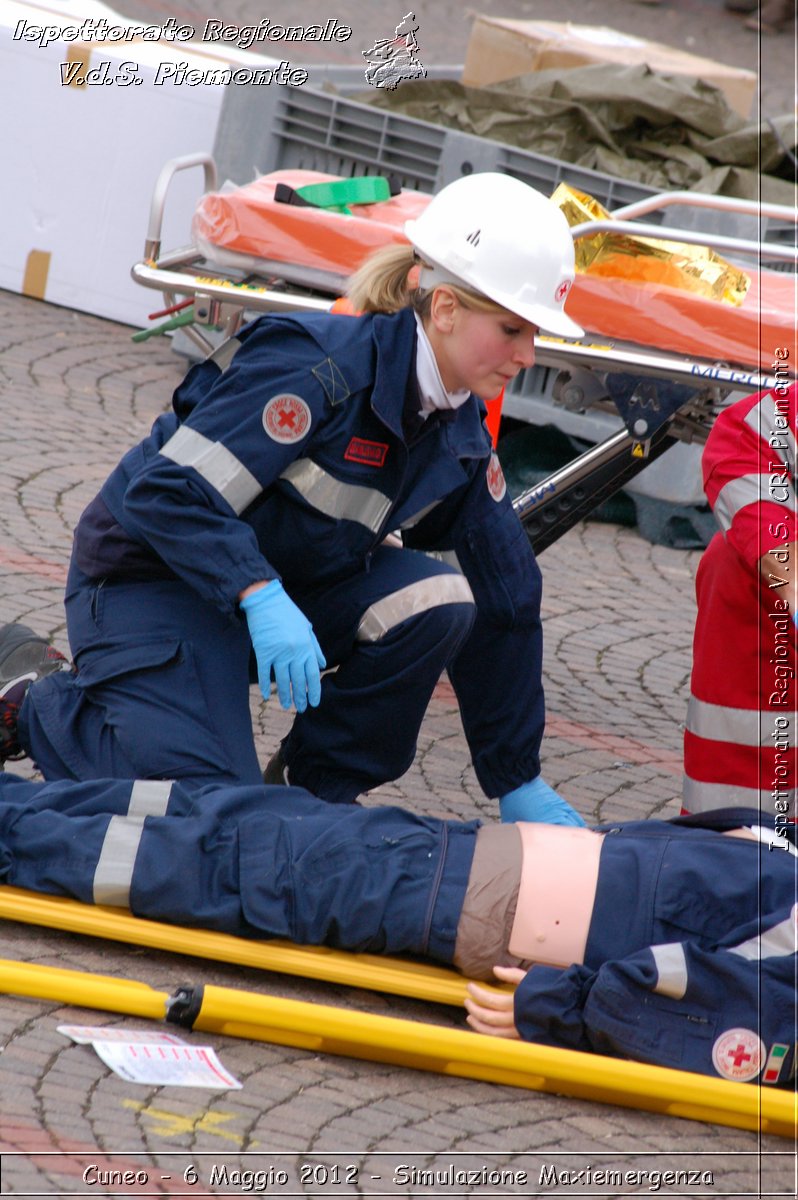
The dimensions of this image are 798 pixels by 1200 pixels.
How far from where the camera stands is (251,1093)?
2451 mm

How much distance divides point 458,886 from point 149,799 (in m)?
0.58

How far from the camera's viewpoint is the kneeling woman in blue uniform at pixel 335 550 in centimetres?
300

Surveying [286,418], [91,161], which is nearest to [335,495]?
[286,418]

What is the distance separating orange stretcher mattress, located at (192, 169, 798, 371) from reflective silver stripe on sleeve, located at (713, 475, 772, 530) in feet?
2.59

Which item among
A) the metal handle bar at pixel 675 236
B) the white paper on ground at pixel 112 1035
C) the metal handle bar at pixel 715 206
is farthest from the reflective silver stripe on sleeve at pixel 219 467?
the metal handle bar at pixel 715 206

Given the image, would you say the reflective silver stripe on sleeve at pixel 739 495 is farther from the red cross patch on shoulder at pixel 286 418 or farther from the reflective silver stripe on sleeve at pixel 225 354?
the reflective silver stripe on sleeve at pixel 225 354

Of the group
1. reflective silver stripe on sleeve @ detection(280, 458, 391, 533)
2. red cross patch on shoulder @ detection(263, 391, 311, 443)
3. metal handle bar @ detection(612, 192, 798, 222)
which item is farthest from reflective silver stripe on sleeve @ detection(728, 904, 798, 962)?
metal handle bar @ detection(612, 192, 798, 222)

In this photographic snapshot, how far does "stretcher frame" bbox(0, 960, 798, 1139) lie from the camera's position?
2.55 metres

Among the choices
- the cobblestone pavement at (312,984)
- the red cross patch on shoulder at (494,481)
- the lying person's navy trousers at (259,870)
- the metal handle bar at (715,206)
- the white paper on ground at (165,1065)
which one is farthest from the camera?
the metal handle bar at (715,206)

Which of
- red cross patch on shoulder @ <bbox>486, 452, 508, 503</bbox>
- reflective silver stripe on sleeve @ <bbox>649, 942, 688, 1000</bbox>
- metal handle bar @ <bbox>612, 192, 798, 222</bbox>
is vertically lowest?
reflective silver stripe on sleeve @ <bbox>649, 942, 688, 1000</bbox>

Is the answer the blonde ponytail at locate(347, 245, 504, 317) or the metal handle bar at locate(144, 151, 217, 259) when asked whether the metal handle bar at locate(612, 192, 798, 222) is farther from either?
the metal handle bar at locate(144, 151, 217, 259)

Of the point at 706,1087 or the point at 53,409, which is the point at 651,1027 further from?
the point at 53,409

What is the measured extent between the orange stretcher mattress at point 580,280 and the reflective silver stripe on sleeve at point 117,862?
6.57 feet

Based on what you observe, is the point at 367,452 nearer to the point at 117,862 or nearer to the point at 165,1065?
the point at 117,862
